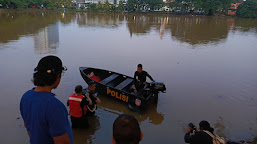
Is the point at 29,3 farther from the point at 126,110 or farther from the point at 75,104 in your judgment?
the point at 75,104

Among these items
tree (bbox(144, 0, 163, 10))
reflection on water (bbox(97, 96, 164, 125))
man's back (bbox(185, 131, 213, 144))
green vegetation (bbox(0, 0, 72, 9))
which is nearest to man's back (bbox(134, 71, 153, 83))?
reflection on water (bbox(97, 96, 164, 125))

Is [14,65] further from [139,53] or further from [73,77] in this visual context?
[139,53]

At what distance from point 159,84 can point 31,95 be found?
17.8 feet

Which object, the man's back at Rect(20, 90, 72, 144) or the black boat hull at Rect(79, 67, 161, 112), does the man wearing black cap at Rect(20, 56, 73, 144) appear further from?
the black boat hull at Rect(79, 67, 161, 112)

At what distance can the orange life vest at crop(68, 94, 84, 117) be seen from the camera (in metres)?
5.25

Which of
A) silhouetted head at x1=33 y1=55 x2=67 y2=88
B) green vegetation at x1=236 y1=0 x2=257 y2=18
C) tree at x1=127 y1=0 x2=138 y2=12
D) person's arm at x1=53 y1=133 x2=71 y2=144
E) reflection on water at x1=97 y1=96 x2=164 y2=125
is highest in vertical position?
tree at x1=127 y1=0 x2=138 y2=12

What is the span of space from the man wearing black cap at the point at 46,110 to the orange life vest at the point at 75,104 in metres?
3.04

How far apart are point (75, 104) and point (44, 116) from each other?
11.3 ft

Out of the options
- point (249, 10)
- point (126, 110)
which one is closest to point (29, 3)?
point (249, 10)

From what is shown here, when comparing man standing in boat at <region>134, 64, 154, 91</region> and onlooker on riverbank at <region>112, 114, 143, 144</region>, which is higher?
onlooker on riverbank at <region>112, 114, 143, 144</region>

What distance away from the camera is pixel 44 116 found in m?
1.99

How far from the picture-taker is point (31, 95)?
2066 mm

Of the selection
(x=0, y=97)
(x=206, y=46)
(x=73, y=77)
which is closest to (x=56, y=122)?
(x=0, y=97)

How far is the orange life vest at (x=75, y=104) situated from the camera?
5.25 meters
